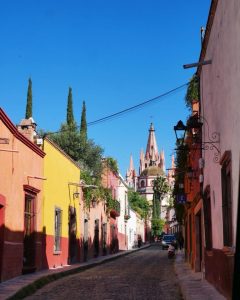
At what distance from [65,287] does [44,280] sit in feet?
4.22

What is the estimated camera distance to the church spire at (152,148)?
154m

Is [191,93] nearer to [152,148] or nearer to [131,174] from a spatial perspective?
[152,148]

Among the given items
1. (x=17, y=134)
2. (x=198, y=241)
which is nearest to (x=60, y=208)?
(x=198, y=241)

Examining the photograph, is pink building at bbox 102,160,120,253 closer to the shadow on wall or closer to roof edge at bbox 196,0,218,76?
the shadow on wall

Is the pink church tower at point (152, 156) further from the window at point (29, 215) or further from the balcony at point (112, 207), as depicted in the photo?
the window at point (29, 215)

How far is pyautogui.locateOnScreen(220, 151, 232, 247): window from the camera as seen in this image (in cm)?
901

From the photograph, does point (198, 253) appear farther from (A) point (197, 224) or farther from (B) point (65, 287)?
(B) point (65, 287)

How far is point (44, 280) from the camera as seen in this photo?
14.7 metres

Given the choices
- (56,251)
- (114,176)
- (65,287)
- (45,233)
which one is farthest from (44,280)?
(114,176)

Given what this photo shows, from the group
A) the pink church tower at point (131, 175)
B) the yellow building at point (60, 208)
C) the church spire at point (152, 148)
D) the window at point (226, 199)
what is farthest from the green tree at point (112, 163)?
the pink church tower at point (131, 175)

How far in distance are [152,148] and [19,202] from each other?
465 feet

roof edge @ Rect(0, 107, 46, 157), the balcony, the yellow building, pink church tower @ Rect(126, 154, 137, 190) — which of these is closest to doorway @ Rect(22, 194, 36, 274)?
the yellow building

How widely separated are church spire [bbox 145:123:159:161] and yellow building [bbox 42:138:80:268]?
12890cm

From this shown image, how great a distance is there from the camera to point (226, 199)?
31.1 feet
